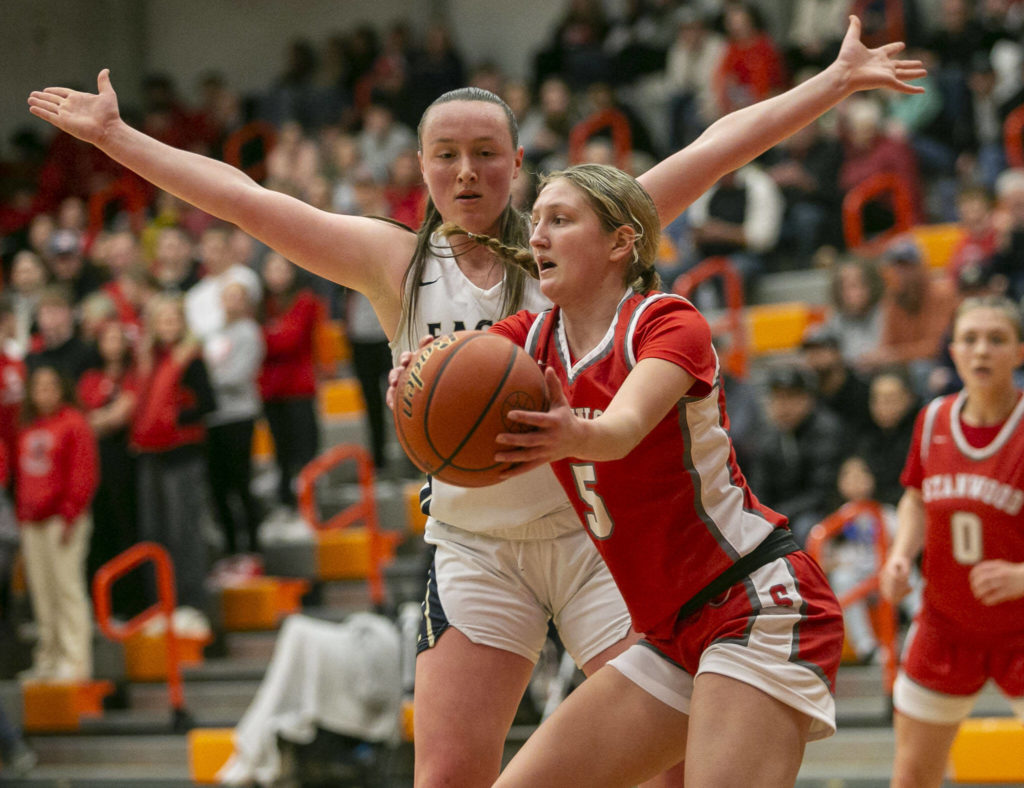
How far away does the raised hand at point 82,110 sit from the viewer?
3.54 meters

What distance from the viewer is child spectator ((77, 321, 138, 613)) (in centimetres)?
885

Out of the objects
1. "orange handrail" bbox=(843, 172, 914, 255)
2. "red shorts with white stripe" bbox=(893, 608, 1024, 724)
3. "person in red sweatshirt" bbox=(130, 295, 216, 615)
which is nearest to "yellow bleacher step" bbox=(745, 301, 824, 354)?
"orange handrail" bbox=(843, 172, 914, 255)

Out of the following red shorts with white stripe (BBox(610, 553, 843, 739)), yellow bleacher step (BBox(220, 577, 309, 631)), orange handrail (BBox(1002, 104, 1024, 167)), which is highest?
orange handrail (BBox(1002, 104, 1024, 167))

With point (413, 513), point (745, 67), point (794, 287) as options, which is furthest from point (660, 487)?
point (745, 67)

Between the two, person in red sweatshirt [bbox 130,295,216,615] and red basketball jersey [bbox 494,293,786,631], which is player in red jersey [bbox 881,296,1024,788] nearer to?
red basketball jersey [bbox 494,293,786,631]

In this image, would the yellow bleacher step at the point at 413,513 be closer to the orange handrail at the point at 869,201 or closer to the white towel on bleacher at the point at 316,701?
the white towel on bleacher at the point at 316,701

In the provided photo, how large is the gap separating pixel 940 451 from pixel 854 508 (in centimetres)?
222

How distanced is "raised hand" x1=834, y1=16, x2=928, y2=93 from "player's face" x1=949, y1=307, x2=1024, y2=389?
111 cm

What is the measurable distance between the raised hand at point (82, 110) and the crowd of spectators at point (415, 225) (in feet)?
8.02

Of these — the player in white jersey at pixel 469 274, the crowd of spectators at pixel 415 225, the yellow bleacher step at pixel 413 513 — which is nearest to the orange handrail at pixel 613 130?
the crowd of spectators at pixel 415 225

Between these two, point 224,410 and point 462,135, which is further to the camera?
point 224,410

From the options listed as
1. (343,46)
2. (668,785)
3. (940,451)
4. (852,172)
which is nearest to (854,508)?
(940,451)

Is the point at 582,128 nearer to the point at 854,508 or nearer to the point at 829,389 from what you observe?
the point at 829,389

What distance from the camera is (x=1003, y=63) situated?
1152 centimetres
